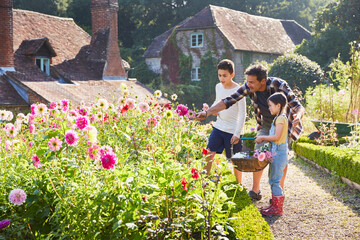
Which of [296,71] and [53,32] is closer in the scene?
[53,32]

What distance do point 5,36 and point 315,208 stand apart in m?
16.0

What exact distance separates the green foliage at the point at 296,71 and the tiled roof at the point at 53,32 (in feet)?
37.0

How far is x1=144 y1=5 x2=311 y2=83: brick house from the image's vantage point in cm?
2942

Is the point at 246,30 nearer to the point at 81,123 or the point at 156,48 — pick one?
the point at 156,48

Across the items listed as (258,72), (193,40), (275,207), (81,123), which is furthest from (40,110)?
(193,40)

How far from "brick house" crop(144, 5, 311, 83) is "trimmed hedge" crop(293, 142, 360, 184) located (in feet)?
65.9

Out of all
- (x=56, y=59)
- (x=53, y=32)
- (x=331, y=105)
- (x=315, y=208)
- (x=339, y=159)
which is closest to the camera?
(x=315, y=208)

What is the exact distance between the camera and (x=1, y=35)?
18.2 meters

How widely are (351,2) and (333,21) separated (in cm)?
177

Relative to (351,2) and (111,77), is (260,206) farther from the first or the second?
(351,2)

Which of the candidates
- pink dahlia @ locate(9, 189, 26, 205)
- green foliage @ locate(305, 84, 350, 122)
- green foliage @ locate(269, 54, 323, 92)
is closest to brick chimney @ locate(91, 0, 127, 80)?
green foliage @ locate(269, 54, 323, 92)

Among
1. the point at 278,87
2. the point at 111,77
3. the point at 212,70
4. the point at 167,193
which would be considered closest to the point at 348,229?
the point at 278,87

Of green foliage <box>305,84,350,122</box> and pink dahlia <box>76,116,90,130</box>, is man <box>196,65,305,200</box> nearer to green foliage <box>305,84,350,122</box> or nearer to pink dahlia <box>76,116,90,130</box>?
pink dahlia <box>76,116,90,130</box>

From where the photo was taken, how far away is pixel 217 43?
29.6m
